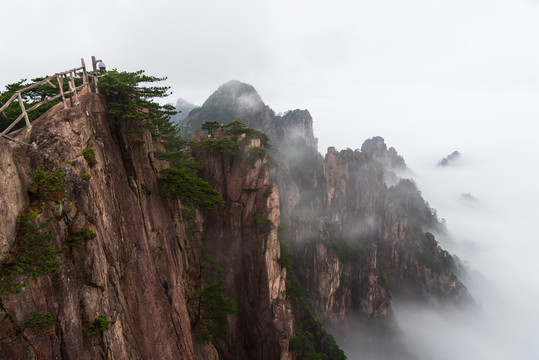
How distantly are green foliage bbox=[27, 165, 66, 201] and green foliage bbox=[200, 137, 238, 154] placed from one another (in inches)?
741

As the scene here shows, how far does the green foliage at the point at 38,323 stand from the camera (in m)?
7.17

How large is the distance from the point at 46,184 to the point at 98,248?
296 cm

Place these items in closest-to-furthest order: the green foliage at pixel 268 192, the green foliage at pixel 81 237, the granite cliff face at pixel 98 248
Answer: the granite cliff face at pixel 98 248
the green foliage at pixel 81 237
the green foliage at pixel 268 192

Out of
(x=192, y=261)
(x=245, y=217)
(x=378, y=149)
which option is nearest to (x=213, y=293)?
(x=192, y=261)

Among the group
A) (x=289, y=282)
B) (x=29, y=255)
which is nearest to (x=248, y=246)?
(x=289, y=282)

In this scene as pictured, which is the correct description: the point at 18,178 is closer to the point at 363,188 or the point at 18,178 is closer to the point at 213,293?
the point at 213,293

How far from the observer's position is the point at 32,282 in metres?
7.51

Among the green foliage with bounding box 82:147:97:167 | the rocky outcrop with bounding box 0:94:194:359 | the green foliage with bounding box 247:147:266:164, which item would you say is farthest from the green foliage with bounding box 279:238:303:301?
the green foliage with bounding box 82:147:97:167

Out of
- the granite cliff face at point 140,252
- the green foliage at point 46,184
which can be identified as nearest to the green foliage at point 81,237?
the granite cliff face at point 140,252

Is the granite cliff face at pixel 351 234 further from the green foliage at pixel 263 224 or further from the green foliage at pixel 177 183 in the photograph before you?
the green foliage at pixel 177 183

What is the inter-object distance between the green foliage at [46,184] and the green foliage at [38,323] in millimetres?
3640

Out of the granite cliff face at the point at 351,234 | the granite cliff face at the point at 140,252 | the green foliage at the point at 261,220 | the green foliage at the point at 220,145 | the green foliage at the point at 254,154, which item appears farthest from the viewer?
the granite cliff face at the point at 351,234

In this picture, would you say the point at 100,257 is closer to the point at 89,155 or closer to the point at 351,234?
the point at 89,155

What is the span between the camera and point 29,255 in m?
7.48
